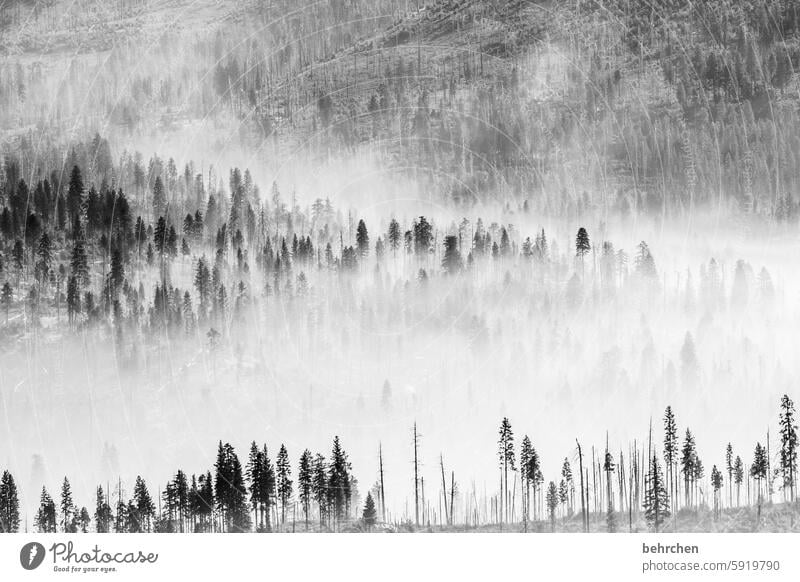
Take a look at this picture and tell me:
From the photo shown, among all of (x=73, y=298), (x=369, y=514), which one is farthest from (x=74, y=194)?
(x=369, y=514)

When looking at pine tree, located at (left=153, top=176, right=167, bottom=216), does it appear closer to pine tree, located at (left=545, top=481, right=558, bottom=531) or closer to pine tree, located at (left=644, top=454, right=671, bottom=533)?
pine tree, located at (left=545, top=481, right=558, bottom=531)

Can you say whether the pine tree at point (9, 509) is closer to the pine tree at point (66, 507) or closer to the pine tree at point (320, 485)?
the pine tree at point (66, 507)

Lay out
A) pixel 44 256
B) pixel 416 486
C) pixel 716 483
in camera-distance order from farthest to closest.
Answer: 1. pixel 44 256
2. pixel 416 486
3. pixel 716 483

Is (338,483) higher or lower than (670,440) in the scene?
lower

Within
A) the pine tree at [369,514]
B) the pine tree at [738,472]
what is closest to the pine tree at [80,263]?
the pine tree at [369,514]

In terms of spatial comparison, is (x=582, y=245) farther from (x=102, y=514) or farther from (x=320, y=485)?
(x=102, y=514)

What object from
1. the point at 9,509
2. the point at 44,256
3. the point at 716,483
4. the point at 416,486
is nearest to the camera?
the point at 716,483

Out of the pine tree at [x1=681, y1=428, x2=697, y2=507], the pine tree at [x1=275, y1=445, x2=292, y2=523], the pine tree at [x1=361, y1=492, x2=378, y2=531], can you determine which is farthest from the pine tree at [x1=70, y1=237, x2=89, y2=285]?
the pine tree at [x1=681, y1=428, x2=697, y2=507]
